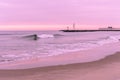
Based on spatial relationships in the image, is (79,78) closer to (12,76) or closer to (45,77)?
(45,77)

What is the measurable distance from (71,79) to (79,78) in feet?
0.90

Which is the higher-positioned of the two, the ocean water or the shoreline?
the shoreline

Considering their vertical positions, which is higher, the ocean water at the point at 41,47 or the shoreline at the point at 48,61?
the shoreline at the point at 48,61

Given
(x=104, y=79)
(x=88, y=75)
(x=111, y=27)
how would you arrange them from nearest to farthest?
(x=104, y=79) < (x=88, y=75) < (x=111, y=27)

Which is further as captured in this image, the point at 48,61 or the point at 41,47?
the point at 41,47

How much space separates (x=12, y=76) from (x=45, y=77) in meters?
1.30

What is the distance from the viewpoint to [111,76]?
7.77m

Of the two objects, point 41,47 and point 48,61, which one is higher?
point 48,61

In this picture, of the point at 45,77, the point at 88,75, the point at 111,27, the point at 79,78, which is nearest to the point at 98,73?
the point at 88,75

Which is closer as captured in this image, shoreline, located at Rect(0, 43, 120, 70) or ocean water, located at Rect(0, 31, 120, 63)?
shoreline, located at Rect(0, 43, 120, 70)

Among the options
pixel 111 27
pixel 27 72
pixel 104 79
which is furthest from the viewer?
pixel 111 27

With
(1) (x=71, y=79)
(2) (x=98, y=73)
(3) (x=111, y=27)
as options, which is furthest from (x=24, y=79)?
(3) (x=111, y=27)

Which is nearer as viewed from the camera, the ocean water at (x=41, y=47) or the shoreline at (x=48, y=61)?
the shoreline at (x=48, y=61)

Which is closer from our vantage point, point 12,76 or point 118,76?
point 118,76
